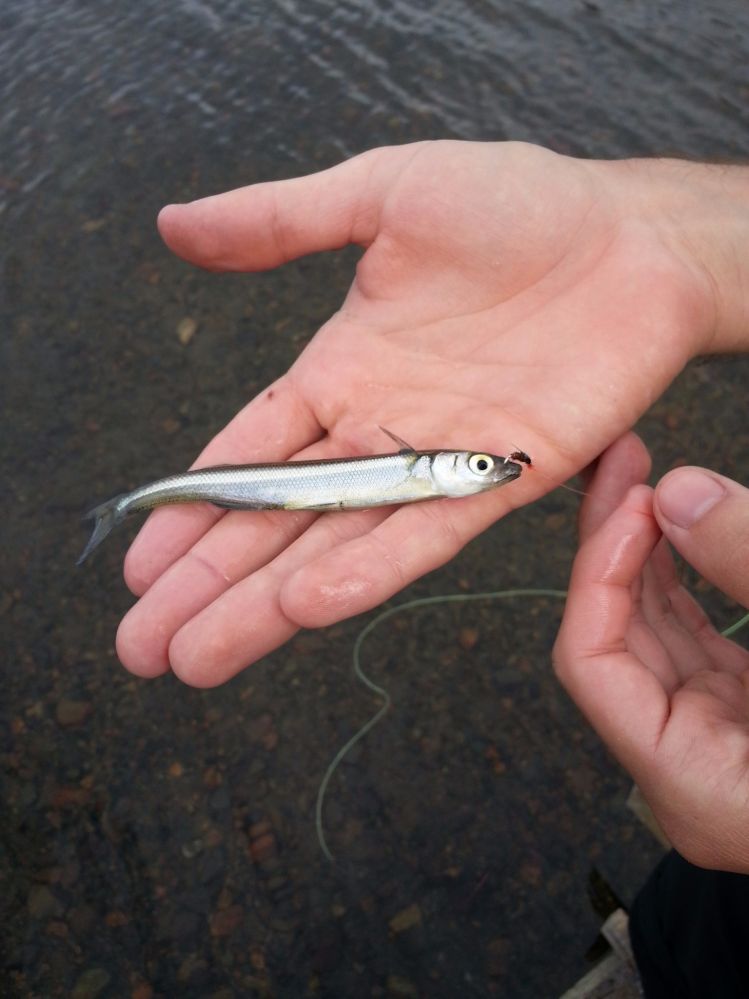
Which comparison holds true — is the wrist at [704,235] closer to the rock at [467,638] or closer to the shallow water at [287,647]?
the shallow water at [287,647]

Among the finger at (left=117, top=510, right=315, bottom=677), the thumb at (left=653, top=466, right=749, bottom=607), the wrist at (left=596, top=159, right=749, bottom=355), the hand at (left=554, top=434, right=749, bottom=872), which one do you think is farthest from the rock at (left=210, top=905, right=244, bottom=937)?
the wrist at (left=596, top=159, right=749, bottom=355)

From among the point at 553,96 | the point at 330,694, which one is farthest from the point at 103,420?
the point at 553,96

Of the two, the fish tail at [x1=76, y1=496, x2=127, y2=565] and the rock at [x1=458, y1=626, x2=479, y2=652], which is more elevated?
the fish tail at [x1=76, y1=496, x2=127, y2=565]

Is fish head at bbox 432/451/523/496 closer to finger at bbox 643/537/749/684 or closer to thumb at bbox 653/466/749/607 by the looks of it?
finger at bbox 643/537/749/684

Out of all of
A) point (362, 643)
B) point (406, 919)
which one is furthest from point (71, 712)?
point (406, 919)

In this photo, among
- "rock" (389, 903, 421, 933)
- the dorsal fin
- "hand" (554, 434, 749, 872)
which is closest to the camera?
"hand" (554, 434, 749, 872)

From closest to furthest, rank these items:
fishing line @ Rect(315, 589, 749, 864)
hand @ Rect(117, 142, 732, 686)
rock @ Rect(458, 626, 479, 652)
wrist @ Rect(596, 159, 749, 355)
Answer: hand @ Rect(117, 142, 732, 686), wrist @ Rect(596, 159, 749, 355), fishing line @ Rect(315, 589, 749, 864), rock @ Rect(458, 626, 479, 652)

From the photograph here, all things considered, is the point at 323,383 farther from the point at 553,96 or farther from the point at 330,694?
the point at 553,96
